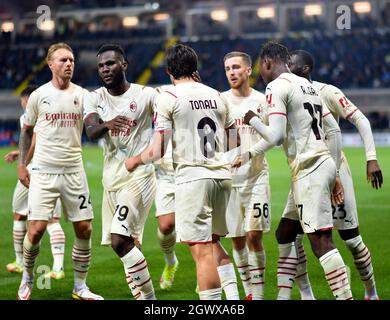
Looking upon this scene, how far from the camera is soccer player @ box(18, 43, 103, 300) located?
7590 mm

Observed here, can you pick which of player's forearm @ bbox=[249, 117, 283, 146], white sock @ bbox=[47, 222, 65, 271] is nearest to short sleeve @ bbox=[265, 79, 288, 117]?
player's forearm @ bbox=[249, 117, 283, 146]

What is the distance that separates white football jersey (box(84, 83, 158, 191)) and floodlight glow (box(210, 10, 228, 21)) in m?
37.2

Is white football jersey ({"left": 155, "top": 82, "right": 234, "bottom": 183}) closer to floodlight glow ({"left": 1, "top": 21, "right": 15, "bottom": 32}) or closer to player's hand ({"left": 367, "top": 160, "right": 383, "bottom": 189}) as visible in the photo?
player's hand ({"left": 367, "top": 160, "right": 383, "bottom": 189})

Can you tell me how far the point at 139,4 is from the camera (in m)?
46.0

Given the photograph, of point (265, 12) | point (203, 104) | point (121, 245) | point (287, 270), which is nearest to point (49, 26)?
point (265, 12)

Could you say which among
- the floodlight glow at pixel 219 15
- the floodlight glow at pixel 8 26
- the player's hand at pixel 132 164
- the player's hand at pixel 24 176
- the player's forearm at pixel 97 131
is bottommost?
the player's hand at pixel 24 176

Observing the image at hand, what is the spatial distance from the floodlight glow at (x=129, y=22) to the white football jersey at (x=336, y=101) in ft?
129

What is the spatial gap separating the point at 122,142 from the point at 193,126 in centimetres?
102

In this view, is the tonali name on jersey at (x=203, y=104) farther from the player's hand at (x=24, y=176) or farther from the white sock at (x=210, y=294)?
the player's hand at (x=24, y=176)

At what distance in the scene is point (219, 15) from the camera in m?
43.9

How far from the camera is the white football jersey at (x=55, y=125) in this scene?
25.0 ft

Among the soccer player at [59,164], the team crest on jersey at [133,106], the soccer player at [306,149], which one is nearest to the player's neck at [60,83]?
the soccer player at [59,164]

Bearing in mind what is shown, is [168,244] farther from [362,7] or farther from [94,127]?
[362,7]
